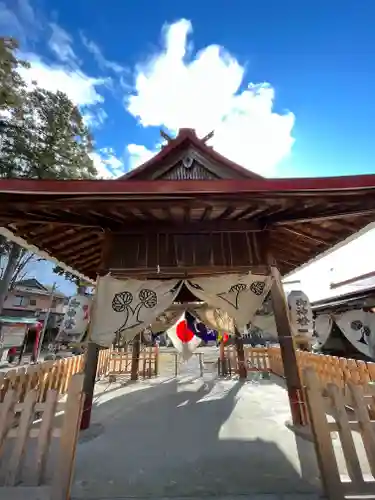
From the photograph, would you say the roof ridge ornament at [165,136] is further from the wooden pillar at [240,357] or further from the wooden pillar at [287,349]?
the wooden pillar at [240,357]

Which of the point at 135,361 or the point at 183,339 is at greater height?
the point at 183,339

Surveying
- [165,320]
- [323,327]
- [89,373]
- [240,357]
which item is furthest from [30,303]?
[323,327]

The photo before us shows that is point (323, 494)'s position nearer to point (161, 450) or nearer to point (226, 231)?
point (161, 450)

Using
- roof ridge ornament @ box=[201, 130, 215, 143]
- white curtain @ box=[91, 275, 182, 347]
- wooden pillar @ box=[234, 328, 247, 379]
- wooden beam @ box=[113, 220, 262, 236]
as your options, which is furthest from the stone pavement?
roof ridge ornament @ box=[201, 130, 215, 143]

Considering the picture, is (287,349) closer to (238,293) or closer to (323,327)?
(238,293)

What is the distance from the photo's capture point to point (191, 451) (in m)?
4.23

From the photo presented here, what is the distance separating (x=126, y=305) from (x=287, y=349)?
319 centimetres

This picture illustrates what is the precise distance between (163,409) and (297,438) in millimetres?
3542

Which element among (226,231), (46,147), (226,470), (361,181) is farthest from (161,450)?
(46,147)

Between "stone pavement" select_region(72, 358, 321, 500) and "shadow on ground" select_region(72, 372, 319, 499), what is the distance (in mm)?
12

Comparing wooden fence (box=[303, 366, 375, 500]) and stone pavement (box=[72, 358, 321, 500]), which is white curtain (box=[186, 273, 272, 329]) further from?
stone pavement (box=[72, 358, 321, 500])

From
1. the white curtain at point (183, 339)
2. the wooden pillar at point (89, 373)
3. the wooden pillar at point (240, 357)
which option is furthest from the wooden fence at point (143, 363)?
the wooden pillar at point (89, 373)

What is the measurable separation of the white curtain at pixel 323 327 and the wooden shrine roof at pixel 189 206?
18.7 feet

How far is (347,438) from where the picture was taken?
3008 millimetres
